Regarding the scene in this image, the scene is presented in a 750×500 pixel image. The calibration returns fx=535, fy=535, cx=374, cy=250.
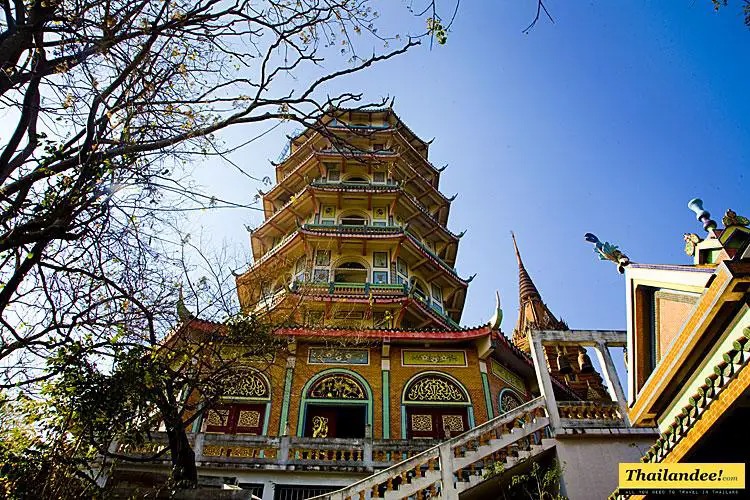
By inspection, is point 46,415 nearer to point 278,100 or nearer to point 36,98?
point 36,98

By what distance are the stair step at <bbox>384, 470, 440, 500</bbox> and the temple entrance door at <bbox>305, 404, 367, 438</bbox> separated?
17.2 ft

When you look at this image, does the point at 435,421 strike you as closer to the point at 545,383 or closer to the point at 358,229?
the point at 545,383

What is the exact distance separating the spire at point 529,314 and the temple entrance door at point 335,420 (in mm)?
14928

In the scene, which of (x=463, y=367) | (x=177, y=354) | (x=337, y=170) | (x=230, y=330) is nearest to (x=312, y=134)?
(x=337, y=170)

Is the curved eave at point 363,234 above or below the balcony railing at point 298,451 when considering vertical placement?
above

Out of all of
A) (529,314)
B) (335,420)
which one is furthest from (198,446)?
(529,314)

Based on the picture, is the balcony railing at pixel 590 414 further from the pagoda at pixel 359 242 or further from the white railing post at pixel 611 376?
the pagoda at pixel 359 242

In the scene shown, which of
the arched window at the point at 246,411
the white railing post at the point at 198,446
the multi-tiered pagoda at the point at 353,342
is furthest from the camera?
the arched window at the point at 246,411

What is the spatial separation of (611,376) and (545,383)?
4.82ft

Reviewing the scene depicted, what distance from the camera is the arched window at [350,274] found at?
19.0 meters

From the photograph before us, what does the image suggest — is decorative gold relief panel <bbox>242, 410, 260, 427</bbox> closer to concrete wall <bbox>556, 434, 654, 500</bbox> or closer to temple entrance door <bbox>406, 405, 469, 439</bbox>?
temple entrance door <bbox>406, 405, 469, 439</bbox>

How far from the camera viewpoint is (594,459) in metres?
9.46

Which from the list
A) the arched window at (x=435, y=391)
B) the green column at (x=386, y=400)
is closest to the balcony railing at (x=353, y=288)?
the green column at (x=386, y=400)

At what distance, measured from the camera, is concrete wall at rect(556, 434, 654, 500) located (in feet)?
29.8
